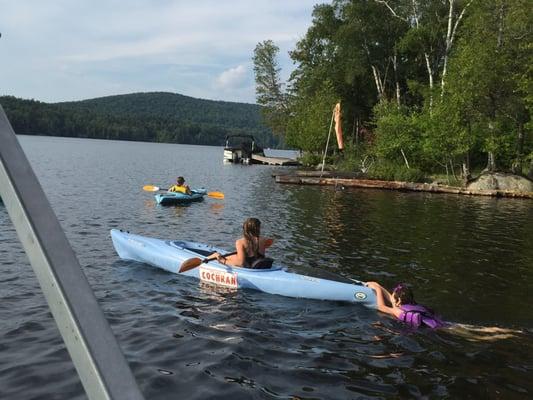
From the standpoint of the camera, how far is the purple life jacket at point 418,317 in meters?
8.70

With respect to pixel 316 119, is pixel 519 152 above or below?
below

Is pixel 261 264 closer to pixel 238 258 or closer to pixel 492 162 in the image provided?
pixel 238 258

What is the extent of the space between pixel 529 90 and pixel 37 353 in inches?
1289

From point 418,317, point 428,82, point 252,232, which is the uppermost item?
point 428,82

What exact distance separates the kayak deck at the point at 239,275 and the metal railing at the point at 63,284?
8790mm

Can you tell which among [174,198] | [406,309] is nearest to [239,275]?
[406,309]

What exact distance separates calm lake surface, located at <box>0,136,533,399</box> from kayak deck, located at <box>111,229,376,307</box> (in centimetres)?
22

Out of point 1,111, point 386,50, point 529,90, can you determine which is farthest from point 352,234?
point 386,50

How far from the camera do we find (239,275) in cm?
1072

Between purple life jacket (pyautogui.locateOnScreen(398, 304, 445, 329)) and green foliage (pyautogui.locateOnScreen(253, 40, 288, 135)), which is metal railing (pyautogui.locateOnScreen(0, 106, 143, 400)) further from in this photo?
green foliage (pyautogui.locateOnScreen(253, 40, 288, 135))

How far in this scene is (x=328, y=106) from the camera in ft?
177

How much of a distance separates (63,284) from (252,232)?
30.6 ft

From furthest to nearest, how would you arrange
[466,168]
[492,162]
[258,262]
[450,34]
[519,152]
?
[450,34] → [466,168] → [492,162] → [519,152] → [258,262]

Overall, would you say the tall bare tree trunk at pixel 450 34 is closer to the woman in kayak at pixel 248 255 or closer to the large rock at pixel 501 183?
the large rock at pixel 501 183
